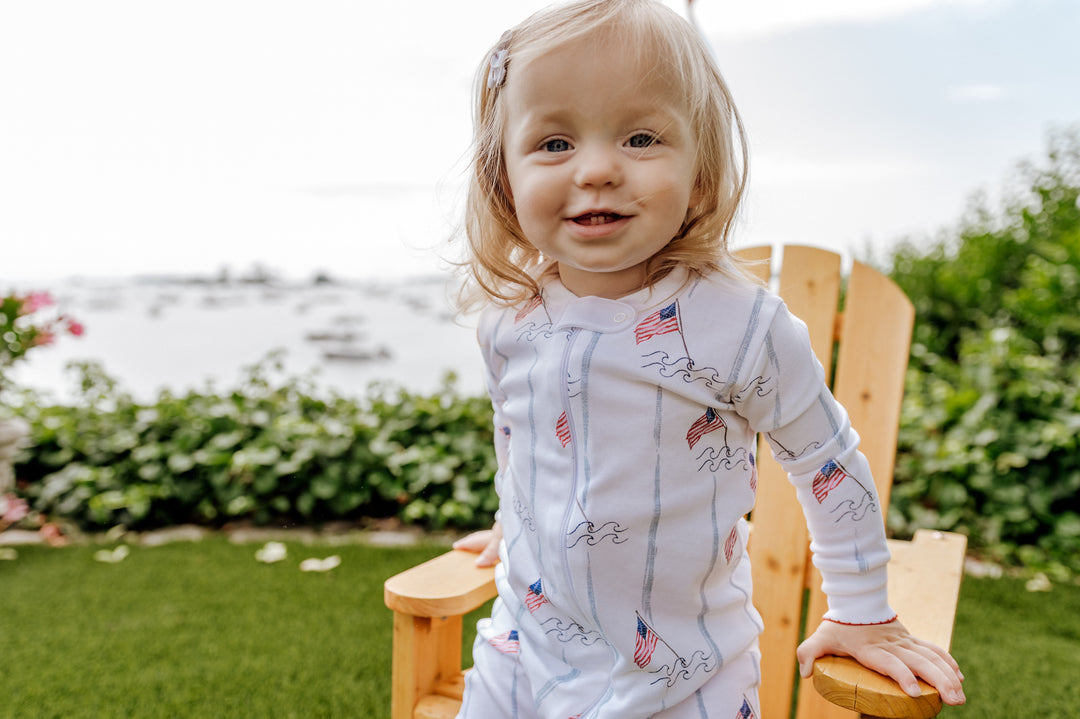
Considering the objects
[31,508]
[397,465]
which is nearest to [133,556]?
[31,508]

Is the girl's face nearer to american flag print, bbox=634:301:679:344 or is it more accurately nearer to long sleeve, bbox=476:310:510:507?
american flag print, bbox=634:301:679:344

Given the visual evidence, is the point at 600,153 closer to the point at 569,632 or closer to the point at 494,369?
the point at 494,369

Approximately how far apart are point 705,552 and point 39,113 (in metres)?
3.57

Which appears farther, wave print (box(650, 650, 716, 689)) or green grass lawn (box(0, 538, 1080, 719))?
green grass lawn (box(0, 538, 1080, 719))

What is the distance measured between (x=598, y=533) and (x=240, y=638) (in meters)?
1.72

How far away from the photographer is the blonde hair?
859 mm

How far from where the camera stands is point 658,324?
95 centimetres

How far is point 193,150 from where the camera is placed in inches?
134

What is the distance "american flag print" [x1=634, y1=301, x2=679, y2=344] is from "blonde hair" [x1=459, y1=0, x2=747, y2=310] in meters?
0.05

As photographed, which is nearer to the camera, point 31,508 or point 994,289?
point 31,508

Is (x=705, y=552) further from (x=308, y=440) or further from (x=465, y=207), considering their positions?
(x=308, y=440)

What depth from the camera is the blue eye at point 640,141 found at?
877 millimetres

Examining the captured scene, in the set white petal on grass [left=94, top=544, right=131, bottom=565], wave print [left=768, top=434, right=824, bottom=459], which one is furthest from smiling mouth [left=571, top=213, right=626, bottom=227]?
white petal on grass [left=94, top=544, right=131, bottom=565]

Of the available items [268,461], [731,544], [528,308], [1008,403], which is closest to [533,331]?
[528,308]
